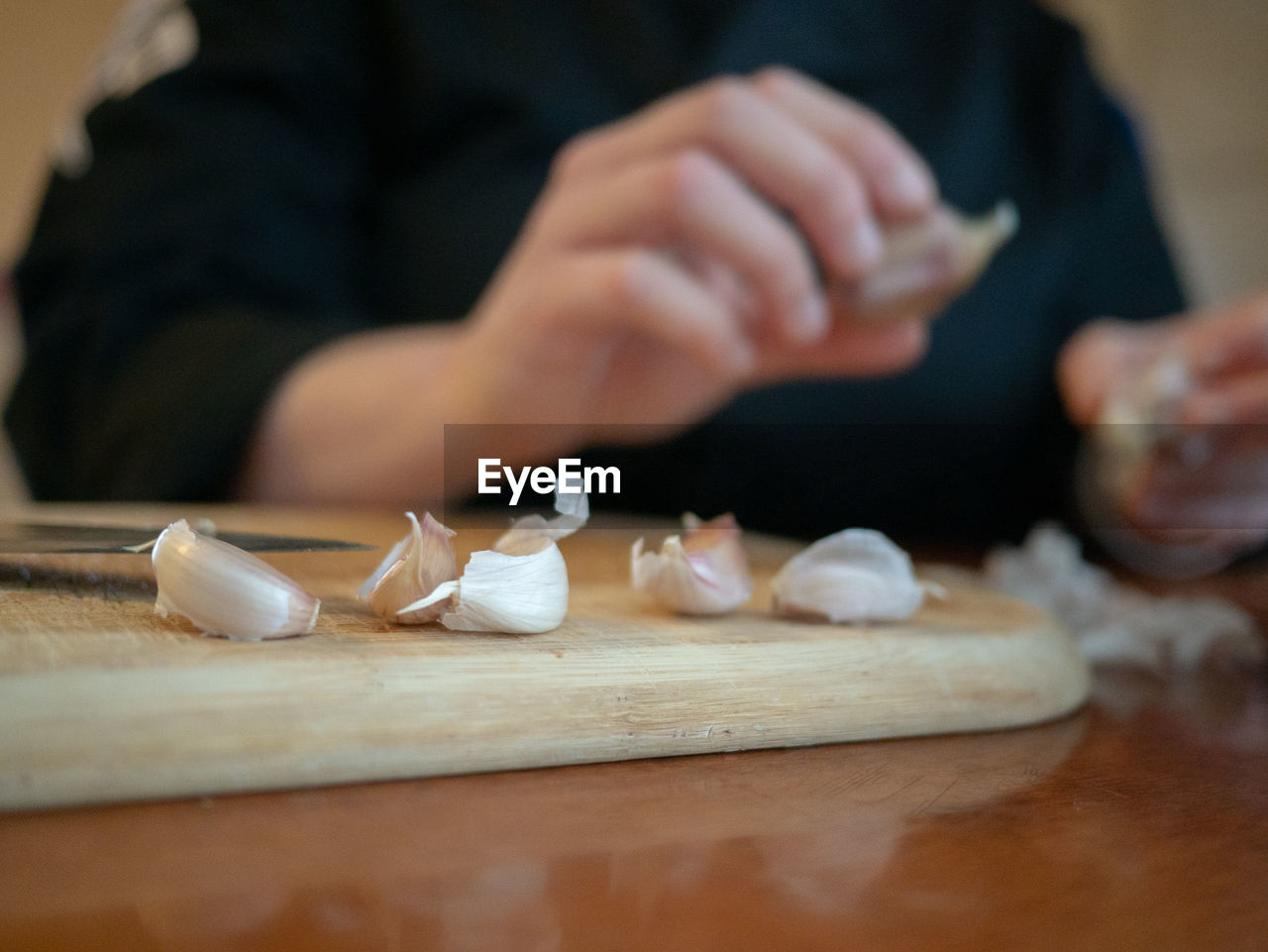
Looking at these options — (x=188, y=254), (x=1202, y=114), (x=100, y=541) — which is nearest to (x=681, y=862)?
(x=100, y=541)

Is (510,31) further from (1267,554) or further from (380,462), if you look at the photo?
(1267,554)

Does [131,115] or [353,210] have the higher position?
[131,115]

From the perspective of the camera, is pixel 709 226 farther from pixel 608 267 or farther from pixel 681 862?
pixel 681 862

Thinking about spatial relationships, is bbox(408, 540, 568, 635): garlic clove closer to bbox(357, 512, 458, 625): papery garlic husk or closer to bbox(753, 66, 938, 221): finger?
bbox(357, 512, 458, 625): papery garlic husk

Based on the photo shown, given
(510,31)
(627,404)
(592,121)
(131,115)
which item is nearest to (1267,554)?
(627,404)

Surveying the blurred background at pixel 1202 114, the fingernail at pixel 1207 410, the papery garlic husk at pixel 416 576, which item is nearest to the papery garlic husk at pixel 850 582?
the papery garlic husk at pixel 416 576

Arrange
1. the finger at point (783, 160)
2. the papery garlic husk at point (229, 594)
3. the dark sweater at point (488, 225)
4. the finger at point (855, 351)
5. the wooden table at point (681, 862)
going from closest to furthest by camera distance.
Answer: the wooden table at point (681, 862) < the papery garlic husk at point (229, 594) < the finger at point (783, 160) < the finger at point (855, 351) < the dark sweater at point (488, 225)

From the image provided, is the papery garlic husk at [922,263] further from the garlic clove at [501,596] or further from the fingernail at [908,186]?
the garlic clove at [501,596]
